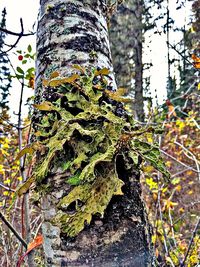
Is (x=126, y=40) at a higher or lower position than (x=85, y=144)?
higher

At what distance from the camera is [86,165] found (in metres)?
0.58

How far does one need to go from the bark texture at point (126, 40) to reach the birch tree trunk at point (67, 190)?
4.19 metres

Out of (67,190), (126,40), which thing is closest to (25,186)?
(67,190)

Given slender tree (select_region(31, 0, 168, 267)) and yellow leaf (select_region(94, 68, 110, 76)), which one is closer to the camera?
slender tree (select_region(31, 0, 168, 267))

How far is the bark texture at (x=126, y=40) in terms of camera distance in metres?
5.24

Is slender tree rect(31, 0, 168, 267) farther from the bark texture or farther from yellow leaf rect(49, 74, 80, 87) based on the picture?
the bark texture

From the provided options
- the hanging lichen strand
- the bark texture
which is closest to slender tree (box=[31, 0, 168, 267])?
the hanging lichen strand

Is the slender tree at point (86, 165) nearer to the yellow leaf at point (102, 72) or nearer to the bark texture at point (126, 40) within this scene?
the yellow leaf at point (102, 72)

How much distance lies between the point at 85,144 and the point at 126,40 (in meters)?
5.37

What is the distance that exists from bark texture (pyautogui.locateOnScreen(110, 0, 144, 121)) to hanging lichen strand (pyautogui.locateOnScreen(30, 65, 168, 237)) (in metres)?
4.31

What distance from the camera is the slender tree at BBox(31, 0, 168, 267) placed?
554mm

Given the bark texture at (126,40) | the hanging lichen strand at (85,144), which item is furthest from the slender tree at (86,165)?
the bark texture at (126,40)

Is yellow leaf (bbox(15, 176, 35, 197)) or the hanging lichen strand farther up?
the hanging lichen strand

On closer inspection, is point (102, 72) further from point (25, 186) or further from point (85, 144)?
point (25, 186)
